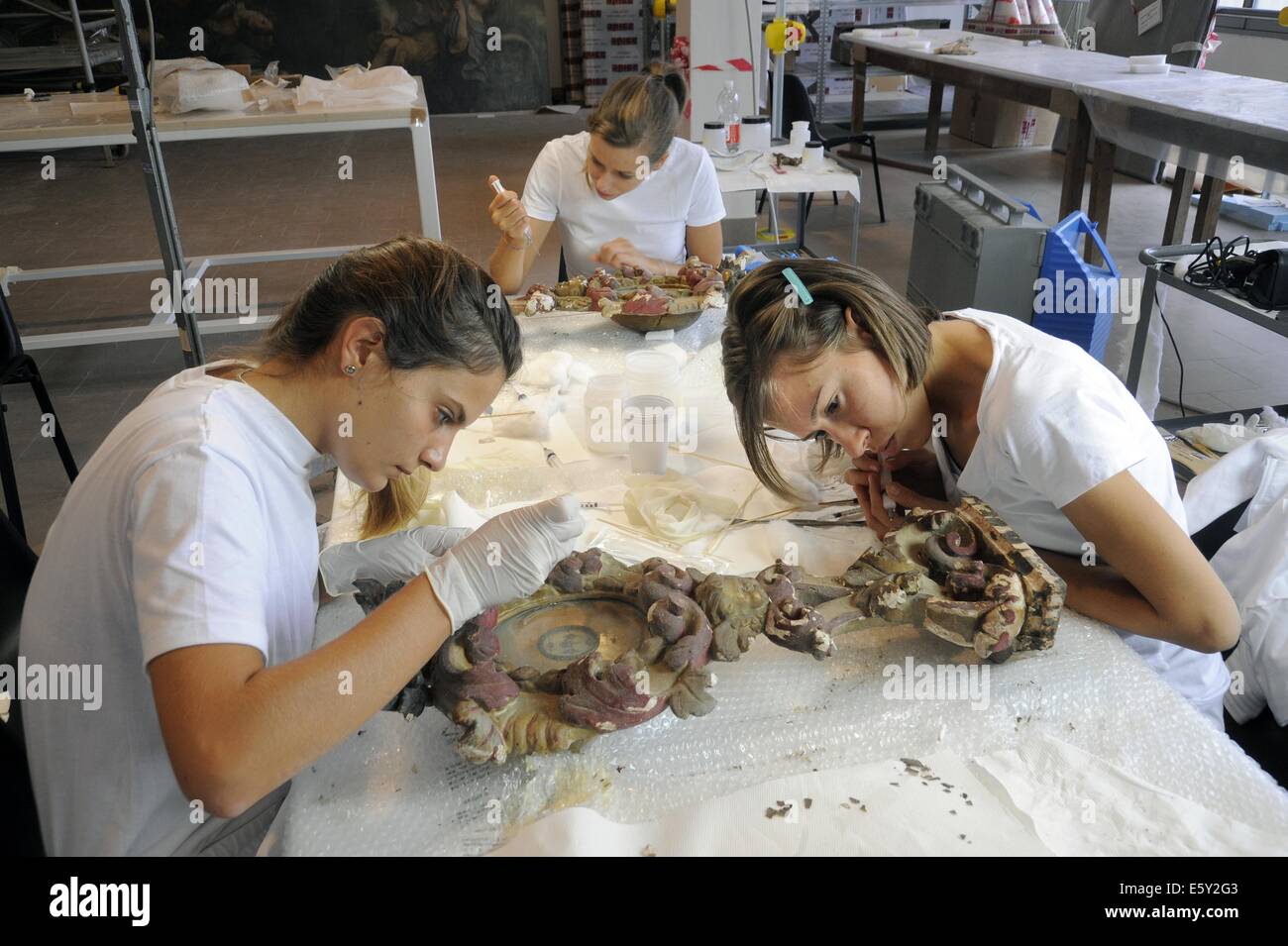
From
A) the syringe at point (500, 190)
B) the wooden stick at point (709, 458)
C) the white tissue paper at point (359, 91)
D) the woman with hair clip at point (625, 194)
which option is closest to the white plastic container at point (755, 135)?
the woman with hair clip at point (625, 194)

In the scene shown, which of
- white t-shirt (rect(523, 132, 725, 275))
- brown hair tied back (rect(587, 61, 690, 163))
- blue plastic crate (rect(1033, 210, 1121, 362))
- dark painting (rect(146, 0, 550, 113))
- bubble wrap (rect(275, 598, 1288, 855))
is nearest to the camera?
bubble wrap (rect(275, 598, 1288, 855))

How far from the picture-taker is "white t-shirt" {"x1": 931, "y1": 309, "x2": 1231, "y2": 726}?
136 cm

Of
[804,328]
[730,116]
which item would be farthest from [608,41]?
[804,328]

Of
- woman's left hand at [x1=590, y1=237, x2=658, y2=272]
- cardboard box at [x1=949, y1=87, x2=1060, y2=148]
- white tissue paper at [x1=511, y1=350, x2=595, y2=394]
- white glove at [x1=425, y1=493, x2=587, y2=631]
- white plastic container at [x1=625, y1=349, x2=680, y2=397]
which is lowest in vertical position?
cardboard box at [x1=949, y1=87, x2=1060, y2=148]

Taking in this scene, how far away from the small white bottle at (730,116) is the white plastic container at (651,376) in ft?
8.64

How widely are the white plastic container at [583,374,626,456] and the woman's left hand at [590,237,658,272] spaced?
0.82 metres

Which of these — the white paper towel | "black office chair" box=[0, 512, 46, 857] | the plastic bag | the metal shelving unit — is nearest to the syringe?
"black office chair" box=[0, 512, 46, 857]

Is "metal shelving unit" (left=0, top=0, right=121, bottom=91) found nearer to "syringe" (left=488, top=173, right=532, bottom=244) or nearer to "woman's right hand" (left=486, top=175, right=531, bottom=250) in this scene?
"syringe" (left=488, top=173, right=532, bottom=244)

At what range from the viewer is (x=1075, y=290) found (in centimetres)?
321

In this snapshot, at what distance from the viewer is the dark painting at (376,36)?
32.3 feet

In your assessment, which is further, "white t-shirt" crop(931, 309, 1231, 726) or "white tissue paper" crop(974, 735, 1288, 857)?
"white t-shirt" crop(931, 309, 1231, 726)

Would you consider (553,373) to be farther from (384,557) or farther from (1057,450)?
(1057,450)

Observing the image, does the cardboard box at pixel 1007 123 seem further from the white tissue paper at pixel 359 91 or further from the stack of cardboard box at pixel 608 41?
the white tissue paper at pixel 359 91

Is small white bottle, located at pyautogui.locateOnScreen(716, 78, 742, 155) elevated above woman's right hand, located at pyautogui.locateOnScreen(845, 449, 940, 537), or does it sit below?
above
